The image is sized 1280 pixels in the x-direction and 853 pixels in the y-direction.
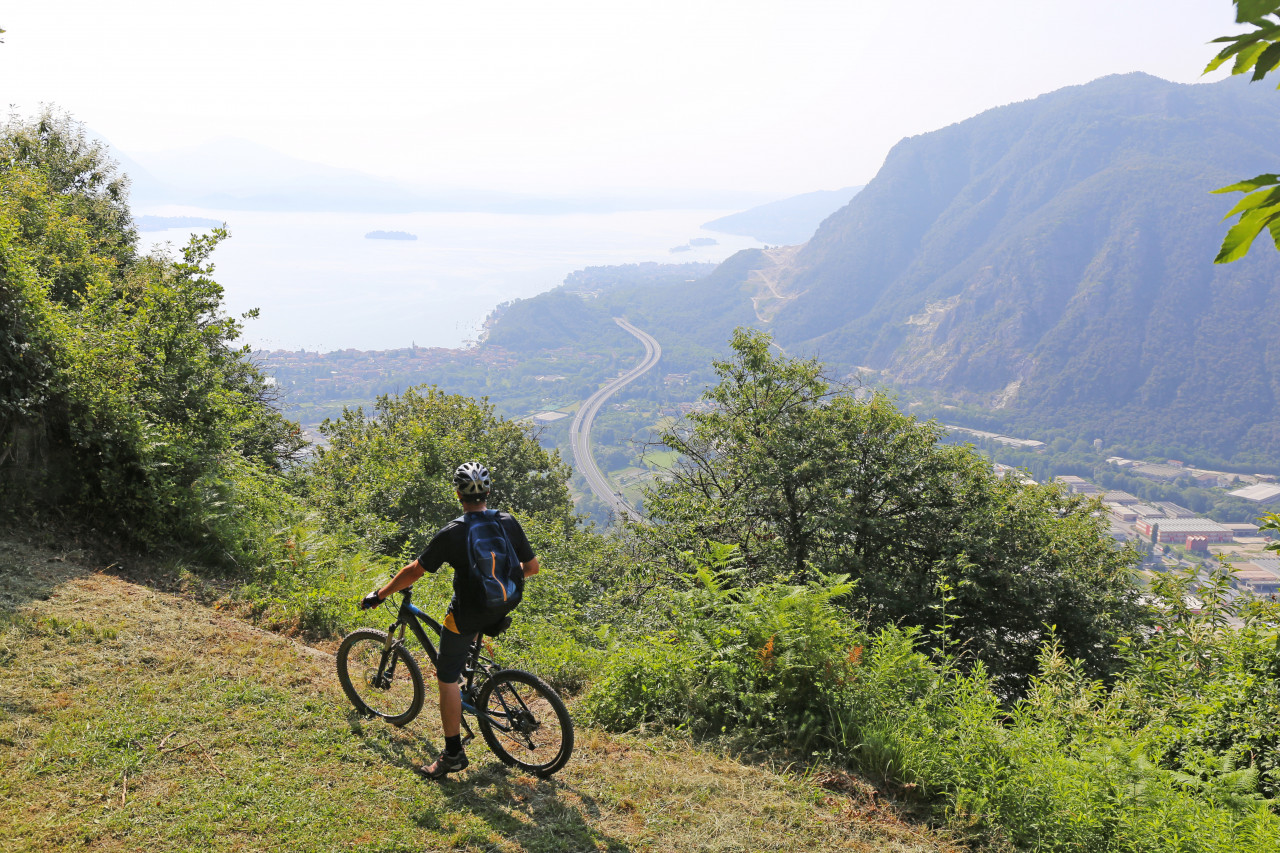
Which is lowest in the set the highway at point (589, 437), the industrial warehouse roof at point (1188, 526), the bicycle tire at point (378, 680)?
the industrial warehouse roof at point (1188, 526)

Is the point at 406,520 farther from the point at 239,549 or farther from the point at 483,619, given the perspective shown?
the point at 483,619

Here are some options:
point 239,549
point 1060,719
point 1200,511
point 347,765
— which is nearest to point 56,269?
point 239,549

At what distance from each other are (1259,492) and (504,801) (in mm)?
149020

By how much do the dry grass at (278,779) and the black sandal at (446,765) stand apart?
0.10 meters

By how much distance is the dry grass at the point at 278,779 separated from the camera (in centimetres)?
391

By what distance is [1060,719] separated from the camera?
238 inches

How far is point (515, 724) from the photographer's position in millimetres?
4957

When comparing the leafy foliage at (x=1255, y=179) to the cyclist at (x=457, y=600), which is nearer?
the leafy foliage at (x=1255, y=179)

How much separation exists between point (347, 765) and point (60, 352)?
661 centimetres

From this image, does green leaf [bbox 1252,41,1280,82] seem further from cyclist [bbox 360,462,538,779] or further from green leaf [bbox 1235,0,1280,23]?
cyclist [bbox 360,462,538,779]

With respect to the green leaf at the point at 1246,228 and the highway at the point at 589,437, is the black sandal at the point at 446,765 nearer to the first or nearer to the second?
the green leaf at the point at 1246,228

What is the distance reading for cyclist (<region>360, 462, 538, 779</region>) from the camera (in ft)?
14.6

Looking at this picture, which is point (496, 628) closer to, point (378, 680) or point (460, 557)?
point (460, 557)

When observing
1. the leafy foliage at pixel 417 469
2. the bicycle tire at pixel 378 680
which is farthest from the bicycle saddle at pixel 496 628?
the leafy foliage at pixel 417 469
